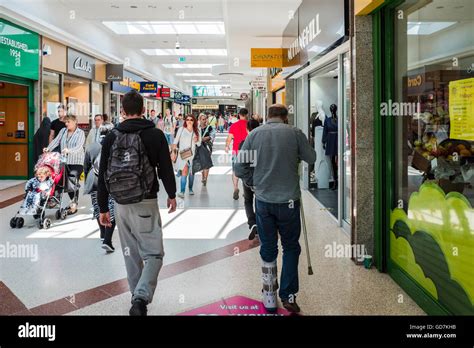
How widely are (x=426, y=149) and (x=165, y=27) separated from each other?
13.3 m

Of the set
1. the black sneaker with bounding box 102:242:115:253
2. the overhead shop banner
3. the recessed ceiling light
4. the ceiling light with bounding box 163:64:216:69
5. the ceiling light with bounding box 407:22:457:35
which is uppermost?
the ceiling light with bounding box 163:64:216:69

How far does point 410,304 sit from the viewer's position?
3.75 m

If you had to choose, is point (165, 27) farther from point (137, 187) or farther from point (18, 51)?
point (137, 187)

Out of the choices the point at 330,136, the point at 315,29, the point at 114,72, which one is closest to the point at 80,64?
the point at 114,72

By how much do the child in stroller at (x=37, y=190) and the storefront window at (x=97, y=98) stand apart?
33.2 feet

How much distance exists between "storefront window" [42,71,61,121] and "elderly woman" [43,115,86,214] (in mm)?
5251

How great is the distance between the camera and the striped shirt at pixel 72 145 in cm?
716

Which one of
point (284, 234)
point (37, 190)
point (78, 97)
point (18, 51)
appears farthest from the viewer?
point (78, 97)

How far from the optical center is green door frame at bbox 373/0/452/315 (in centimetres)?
439

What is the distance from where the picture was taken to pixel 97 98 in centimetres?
1688

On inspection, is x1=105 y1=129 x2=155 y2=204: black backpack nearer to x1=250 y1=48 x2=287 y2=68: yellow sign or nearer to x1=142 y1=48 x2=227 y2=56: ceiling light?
x1=250 y1=48 x2=287 y2=68: yellow sign

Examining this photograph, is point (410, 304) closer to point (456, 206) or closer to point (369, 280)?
point (369, 280)

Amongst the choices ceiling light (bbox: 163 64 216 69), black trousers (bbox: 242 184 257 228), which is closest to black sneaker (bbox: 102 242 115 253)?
black trousers (bbox: 242 184 257 228)
